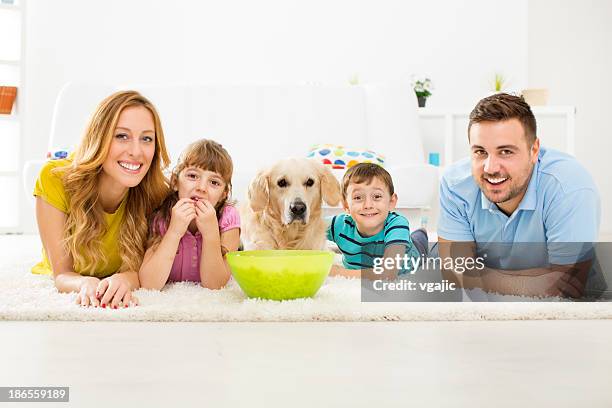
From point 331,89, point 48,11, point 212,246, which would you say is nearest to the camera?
point 212,246

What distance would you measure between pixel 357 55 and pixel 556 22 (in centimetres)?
183

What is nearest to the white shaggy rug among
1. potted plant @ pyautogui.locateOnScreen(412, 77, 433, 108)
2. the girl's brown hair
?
the girl's brown hair

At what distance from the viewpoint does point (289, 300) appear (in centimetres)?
159

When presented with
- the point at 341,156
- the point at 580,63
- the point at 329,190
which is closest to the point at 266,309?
the point at 329,190

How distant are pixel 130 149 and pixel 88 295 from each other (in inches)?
16.8

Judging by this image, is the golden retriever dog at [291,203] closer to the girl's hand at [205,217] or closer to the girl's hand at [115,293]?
the girl's hand at [205,217]

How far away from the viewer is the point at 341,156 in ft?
11.8

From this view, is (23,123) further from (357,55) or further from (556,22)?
(556,22)

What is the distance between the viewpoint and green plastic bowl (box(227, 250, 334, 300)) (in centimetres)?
158

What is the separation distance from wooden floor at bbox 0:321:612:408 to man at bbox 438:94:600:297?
1.06ft

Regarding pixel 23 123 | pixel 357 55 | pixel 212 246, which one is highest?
pixel 357 55

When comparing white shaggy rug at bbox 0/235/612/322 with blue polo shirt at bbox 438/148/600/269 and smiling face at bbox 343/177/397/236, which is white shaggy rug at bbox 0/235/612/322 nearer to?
blue polo shirt at bbox 438/148/600/269

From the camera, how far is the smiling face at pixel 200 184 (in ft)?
6.02

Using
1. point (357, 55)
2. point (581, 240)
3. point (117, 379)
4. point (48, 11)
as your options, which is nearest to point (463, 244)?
point (581, 240)
